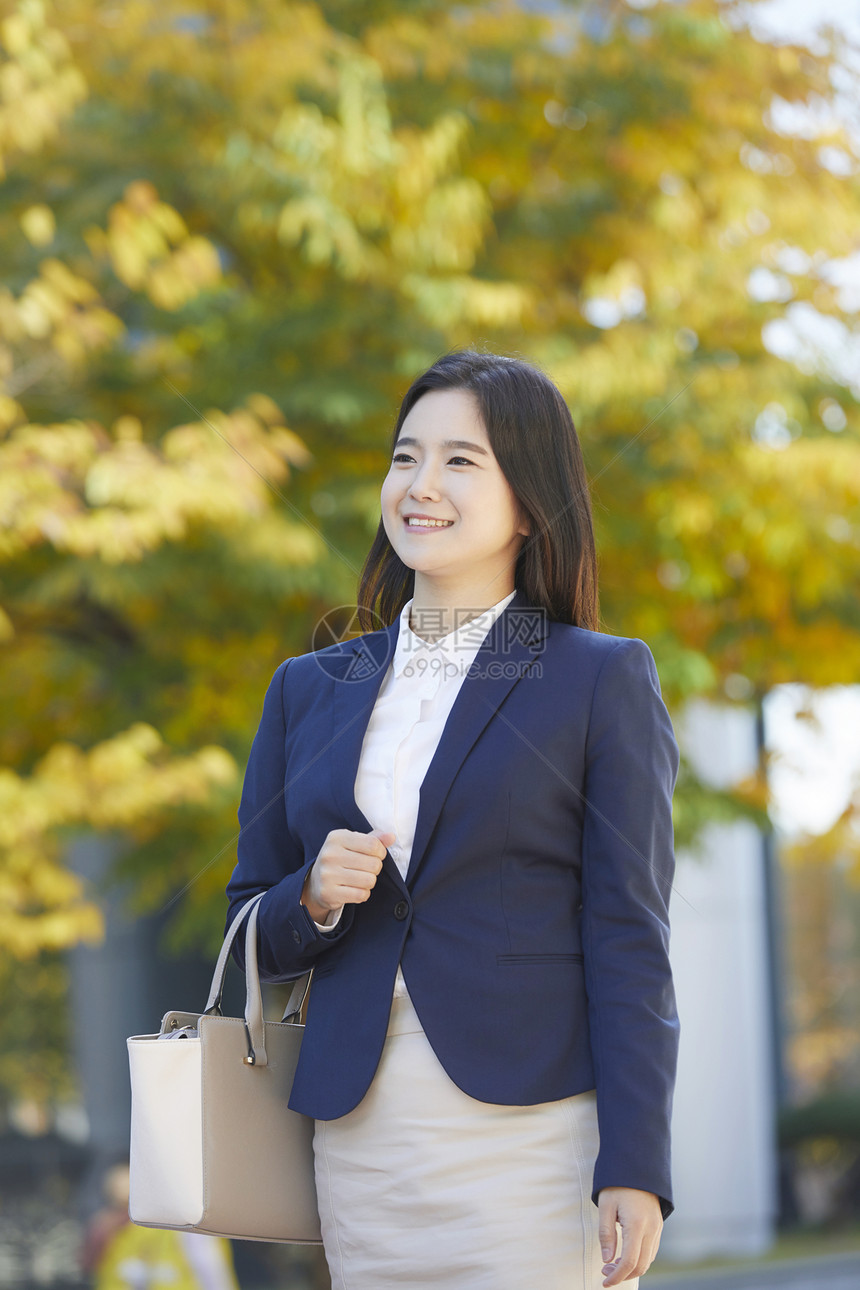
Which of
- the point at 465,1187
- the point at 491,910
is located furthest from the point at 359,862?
the point at 465,1187

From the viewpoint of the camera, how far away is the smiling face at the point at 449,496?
5.80 feet

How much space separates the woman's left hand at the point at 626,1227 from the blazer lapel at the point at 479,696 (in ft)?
1.42

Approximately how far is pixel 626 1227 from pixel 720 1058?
8.63 meters

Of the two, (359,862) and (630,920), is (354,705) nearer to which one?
(359,862)

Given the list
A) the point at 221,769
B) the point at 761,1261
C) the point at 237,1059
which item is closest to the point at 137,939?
the point at 221,769

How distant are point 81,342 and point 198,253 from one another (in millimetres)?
494

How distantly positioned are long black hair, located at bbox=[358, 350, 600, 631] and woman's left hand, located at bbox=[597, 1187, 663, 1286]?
716 mm

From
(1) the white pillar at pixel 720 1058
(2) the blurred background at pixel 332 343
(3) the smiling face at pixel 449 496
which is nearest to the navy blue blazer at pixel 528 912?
(3) the smiling face at pixel 449 496

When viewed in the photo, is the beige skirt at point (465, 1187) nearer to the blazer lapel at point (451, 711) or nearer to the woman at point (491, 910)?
the woman at point (491, 910)

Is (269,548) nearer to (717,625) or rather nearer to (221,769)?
(221,769)

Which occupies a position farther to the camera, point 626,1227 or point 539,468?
point 539,468

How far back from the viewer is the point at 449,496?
1770 millimetres

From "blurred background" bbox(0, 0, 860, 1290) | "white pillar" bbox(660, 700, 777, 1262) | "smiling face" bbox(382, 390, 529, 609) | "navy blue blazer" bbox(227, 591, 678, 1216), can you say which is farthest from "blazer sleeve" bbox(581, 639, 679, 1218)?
"white pillar" bbox(660, 700, 777, 1262)

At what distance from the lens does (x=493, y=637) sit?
1.78 m
